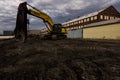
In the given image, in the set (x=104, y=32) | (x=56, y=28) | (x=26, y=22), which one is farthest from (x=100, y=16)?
(x=26, y=22)

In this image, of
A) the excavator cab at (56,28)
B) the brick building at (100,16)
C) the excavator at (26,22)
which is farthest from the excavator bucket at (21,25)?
the brick building at (100,16)

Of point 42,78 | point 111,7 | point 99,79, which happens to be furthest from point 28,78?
point 111,7

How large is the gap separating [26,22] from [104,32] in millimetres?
21941

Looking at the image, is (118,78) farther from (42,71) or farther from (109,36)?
(109,36)

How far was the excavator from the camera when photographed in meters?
16.0

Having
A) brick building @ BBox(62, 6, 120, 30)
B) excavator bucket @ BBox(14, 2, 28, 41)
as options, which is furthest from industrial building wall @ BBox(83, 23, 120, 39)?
excavator bucket @ BBox(14, 2, 28, 41)

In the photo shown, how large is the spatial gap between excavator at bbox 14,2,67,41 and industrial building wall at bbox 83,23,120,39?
10.6 metres

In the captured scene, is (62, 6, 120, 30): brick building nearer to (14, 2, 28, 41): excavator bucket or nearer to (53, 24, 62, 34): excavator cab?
(53, 24, 62, 34): excavator cab

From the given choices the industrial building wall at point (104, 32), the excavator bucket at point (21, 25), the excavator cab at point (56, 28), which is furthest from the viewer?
the industrial building wall at point (104, 32)

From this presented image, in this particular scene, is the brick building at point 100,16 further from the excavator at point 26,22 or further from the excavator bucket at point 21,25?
the excavator bucket at point 21,25

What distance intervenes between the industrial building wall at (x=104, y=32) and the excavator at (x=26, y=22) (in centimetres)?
1060

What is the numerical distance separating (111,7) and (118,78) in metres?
57.3

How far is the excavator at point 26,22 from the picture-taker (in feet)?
52.6

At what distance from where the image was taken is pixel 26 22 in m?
16.2
